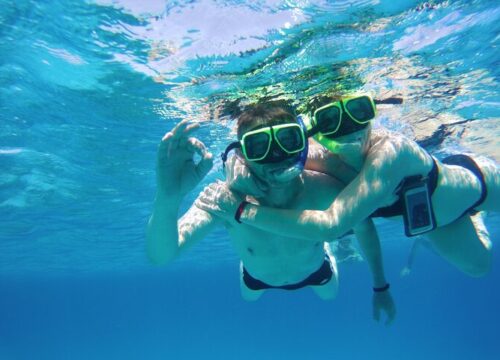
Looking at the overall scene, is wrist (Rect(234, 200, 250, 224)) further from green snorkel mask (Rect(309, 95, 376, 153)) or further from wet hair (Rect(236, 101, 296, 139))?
green snorkel mask (Rect(309, 95, 376, 153))

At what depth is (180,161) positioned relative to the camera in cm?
551

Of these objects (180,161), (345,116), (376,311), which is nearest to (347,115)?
(345,116)

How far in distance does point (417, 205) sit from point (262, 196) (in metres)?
2.34

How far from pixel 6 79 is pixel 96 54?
2.82m

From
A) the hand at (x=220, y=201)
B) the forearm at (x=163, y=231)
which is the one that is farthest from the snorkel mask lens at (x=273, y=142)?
the forearm at (x=163, y=231)

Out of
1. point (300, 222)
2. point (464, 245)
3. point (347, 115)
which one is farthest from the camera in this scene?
point (464, 245)

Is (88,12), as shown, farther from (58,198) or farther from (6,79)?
(58,198)

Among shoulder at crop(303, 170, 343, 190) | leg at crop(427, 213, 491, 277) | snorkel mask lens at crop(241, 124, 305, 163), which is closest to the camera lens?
snorkel mask lens at crop(241, 124, 305, 163)

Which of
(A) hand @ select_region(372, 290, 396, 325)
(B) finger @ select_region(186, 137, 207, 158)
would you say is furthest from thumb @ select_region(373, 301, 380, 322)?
(B) finger @ select_region(186, 137, 207, 158)

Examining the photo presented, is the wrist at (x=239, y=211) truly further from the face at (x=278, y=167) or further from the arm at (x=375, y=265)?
the arm at (x=375, y=265)

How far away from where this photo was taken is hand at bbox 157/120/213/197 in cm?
514

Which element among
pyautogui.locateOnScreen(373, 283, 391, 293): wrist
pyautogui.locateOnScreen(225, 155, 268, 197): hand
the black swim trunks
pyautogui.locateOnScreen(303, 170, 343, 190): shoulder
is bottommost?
the black swim trunks

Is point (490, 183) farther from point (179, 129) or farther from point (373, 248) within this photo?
point (179, 129)

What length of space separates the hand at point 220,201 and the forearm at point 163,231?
50 cm
